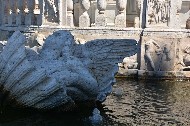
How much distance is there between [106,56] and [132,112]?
0.93 m

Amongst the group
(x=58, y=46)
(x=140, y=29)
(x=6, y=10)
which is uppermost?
(x=6, y=10)

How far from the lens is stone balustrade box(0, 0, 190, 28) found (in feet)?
34.0

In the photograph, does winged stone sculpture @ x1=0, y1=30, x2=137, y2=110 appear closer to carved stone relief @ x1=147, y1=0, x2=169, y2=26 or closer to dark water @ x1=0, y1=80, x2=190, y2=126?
dark water @ x1=0, y1=80, x2=190, y2=126

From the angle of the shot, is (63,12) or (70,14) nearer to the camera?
(63,12)

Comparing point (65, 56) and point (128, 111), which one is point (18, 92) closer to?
point (65, 56)

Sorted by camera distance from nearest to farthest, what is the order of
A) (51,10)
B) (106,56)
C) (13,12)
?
(106,56) < (51,10) < (13,12)

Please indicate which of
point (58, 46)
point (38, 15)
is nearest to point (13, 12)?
point (38, 15)

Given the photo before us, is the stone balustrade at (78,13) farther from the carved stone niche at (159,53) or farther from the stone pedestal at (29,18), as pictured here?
the carved stone niche at (159,53)

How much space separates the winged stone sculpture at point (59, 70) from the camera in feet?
22.7

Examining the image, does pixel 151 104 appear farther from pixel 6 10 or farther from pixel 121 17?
pixel 6 10

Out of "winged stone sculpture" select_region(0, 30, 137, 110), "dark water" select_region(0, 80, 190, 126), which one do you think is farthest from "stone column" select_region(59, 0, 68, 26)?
"winged stone sculpture" select_region(0, 30, 137, 110)

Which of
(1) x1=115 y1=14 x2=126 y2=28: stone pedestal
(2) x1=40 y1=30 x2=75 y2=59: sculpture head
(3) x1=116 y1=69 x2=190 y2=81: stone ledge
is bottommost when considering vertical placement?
(3) x1=116 y1=69 x2=190 y2=81: stone ledge

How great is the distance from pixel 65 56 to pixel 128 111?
1.28m

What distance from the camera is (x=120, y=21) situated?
10.6 metres
